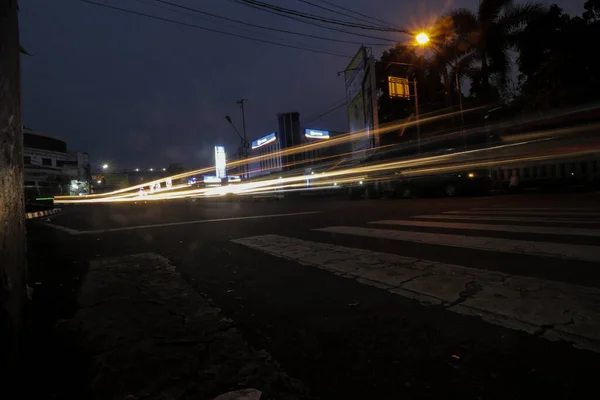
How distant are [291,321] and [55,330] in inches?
70.6

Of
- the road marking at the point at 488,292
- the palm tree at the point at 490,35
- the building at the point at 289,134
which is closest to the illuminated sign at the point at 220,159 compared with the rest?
the building at the point at 289,134

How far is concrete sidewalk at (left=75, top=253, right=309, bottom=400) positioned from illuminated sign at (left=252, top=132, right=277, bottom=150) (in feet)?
182

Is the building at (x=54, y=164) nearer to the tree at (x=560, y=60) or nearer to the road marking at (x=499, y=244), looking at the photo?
the road marking at (x=499, y=244)

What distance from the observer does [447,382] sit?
1659mm

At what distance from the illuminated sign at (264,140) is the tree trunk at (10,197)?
56386mm

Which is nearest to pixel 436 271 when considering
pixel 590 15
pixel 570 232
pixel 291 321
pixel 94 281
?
pixel 291 321

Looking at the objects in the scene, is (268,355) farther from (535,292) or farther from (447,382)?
(535,292)

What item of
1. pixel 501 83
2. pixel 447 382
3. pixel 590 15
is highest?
pixel 590 15

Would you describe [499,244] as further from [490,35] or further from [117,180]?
[117,180]

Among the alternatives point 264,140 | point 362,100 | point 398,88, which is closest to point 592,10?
point 398,88

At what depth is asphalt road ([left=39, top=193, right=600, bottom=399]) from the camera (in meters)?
1.70

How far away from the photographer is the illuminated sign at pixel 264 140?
2290 inches

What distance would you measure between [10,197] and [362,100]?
1203 inches

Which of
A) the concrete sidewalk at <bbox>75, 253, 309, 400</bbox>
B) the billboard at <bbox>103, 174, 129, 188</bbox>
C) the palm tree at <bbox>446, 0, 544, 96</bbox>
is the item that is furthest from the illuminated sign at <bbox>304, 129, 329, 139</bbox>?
the billboard at <bbox>103, 174, 129, 188</bbox>
